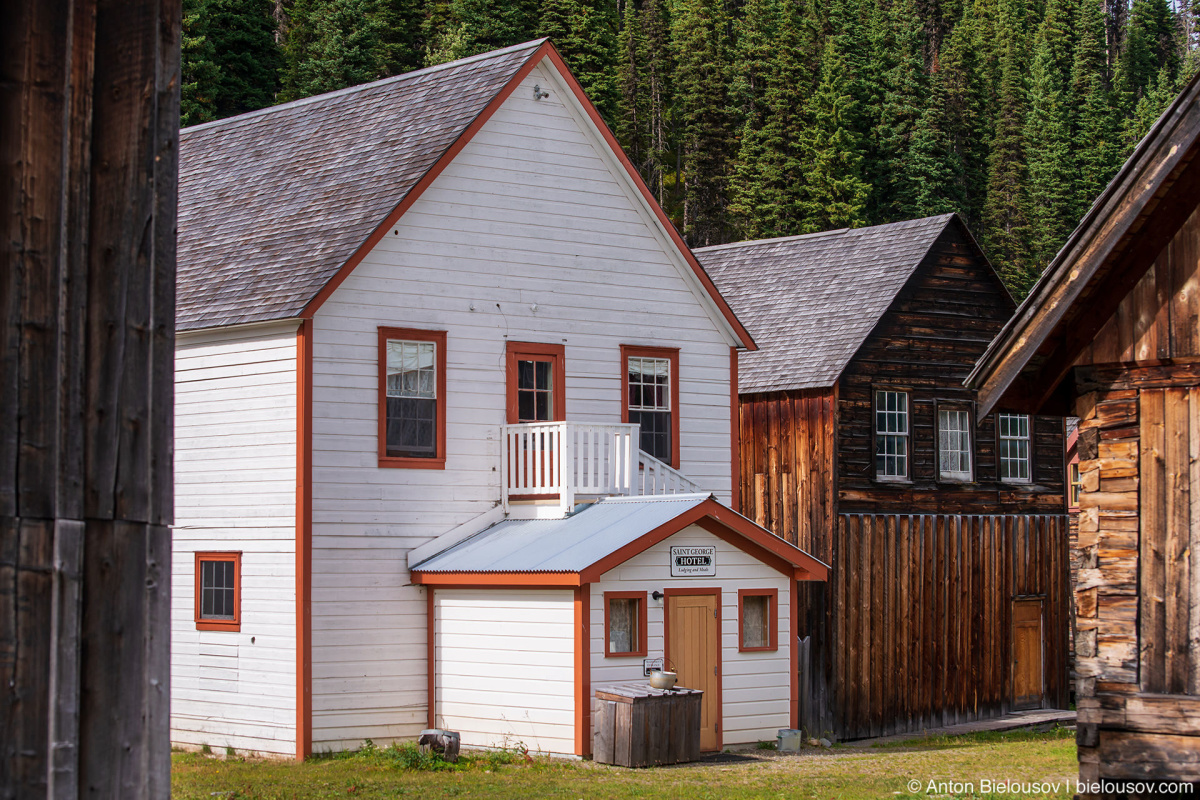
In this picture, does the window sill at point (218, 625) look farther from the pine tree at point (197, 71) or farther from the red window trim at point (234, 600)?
the pine tree at point (197, 71)

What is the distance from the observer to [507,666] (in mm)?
20000

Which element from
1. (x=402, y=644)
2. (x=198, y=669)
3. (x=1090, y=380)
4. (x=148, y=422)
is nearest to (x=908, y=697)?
(x=402, y=644)

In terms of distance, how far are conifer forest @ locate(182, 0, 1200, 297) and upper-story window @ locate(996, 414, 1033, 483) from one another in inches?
1346

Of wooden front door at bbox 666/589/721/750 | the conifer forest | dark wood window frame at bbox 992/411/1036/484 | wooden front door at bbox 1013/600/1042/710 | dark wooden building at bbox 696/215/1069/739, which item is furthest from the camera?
the conifer forest

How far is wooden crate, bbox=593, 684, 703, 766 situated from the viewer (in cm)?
1839

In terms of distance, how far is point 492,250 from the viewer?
875 inches

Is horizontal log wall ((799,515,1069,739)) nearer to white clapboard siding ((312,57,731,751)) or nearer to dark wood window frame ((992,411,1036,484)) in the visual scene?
dark wood window frame ((992,411,1036,484))

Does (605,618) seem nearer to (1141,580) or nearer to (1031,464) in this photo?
(1141,580)

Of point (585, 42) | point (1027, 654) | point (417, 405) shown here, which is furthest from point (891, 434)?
point (585, 42)

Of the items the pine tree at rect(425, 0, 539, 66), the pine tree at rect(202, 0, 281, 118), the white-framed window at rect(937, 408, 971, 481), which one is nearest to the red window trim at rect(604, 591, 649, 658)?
the white-framed window at rect(937, 408, 971, 481)

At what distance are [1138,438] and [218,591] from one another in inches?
573

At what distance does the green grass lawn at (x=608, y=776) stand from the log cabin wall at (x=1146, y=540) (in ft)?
15.5

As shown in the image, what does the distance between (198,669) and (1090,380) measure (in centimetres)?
1481

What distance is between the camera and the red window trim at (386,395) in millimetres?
20781
